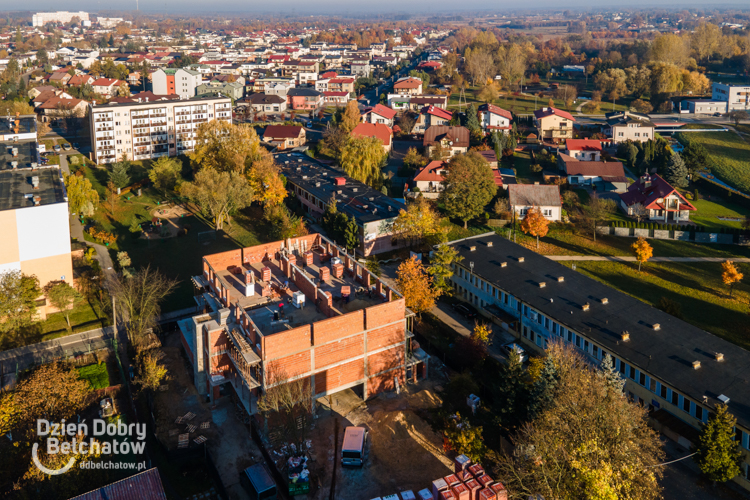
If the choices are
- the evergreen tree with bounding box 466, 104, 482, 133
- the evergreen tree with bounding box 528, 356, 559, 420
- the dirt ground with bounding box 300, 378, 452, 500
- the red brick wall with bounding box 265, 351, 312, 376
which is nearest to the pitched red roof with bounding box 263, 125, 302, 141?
the evergreen tree with bounding box 466, 104, 482, 133

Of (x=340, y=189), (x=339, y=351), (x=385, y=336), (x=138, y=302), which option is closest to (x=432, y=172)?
(x=340, y=189)

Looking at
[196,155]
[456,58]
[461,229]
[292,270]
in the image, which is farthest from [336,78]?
[292,270]

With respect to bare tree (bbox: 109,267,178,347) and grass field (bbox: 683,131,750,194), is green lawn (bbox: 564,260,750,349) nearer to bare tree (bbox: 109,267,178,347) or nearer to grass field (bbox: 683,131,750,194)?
grass field (bbox: 683,131,750,194)

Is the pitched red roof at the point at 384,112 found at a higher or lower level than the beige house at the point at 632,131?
higher

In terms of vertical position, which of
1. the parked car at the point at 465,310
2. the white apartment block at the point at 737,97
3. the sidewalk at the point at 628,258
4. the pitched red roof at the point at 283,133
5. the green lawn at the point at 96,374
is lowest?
the green lawn at the point at 96,374

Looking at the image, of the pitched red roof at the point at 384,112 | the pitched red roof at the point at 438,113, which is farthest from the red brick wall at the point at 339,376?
the pitched red roof at the point at 384,112

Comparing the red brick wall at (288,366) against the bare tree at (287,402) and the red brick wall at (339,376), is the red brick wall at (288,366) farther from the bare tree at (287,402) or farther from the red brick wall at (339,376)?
the red brick wall at (339,376)
